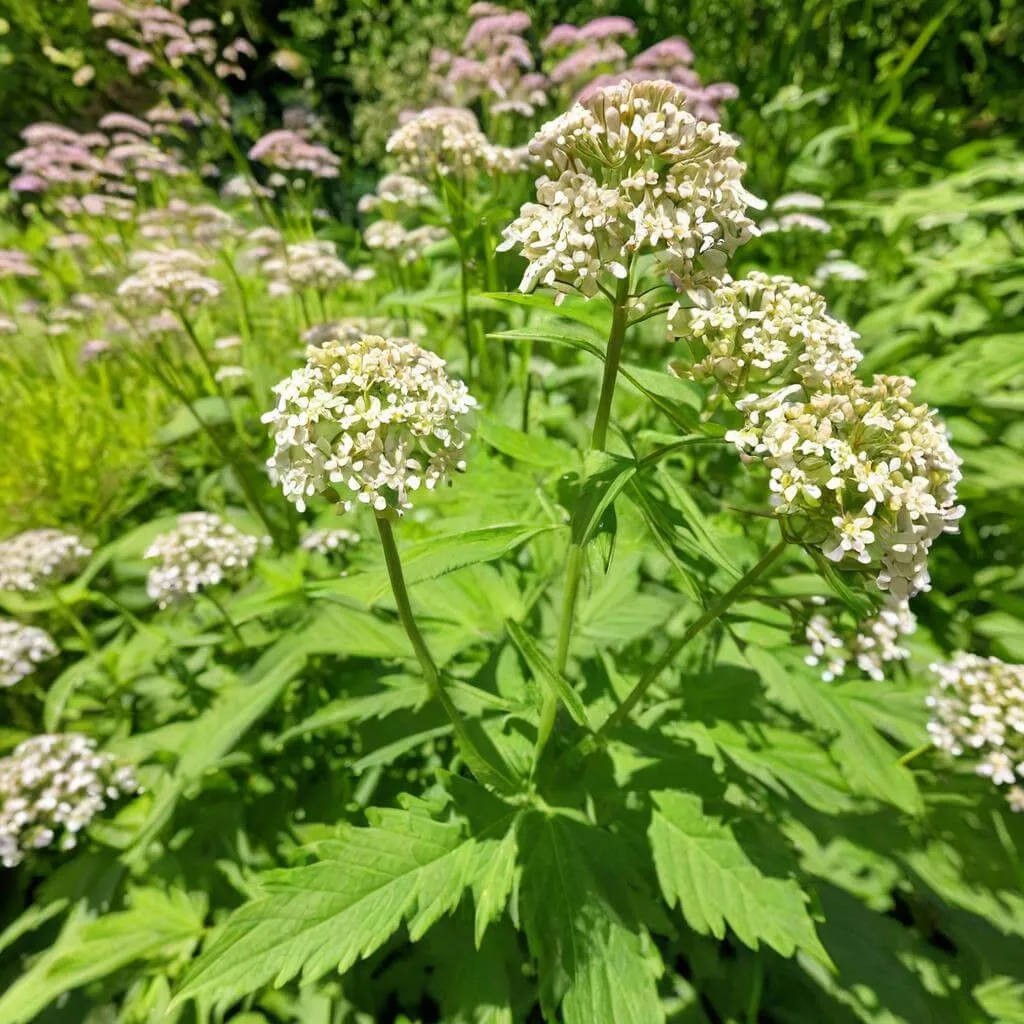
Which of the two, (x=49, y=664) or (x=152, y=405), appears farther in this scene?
(x=152, y=405)

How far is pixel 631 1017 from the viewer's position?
1.67 m

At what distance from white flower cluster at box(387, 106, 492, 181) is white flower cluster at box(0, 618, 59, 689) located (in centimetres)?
283

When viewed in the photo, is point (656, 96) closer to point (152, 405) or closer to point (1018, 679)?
point (1018, 679)

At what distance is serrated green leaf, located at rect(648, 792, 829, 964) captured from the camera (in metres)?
1.72

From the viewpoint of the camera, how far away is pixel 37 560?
10.8ft

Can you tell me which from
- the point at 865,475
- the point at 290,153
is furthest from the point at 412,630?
the point at 290,153

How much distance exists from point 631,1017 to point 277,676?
152 centimetres

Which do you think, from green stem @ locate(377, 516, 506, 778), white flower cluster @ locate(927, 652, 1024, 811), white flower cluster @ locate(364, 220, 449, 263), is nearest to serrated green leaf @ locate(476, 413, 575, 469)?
green stem @ locate(377, 516, 506, 778)

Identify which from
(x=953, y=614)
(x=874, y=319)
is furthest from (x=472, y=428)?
(x=874, y=319)

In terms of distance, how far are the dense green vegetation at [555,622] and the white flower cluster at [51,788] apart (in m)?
0.02

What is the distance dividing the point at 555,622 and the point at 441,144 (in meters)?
2.26

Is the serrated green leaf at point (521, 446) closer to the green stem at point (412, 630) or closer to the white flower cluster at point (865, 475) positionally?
the green stem at point (412, 630)

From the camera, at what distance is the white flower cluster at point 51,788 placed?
2.65 m

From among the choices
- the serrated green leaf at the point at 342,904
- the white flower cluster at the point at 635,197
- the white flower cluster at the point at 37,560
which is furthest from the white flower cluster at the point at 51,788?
the white flower cluster at the point at 635,197
